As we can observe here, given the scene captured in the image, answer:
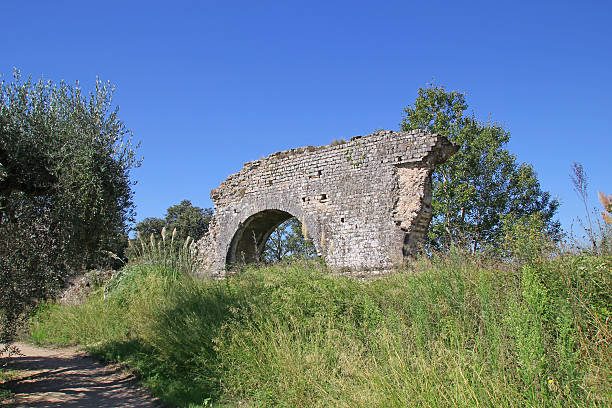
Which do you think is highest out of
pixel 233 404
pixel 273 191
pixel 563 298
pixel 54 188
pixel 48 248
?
pixel 273 191

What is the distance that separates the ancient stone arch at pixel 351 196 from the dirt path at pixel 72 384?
5135 mm

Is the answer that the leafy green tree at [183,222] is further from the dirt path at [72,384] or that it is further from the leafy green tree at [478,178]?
the dirt path at [72,384]

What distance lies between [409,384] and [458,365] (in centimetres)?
45

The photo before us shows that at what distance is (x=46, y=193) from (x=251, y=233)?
871 cm

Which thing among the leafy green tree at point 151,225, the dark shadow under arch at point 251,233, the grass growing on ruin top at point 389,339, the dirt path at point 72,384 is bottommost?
the dirt path at point 72,384

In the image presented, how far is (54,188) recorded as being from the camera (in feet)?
21.6

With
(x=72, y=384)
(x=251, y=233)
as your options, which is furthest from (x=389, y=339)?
(x=251, y=233)

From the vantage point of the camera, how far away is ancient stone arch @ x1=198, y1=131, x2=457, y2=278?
1102cm

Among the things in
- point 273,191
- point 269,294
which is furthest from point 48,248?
point 273,191

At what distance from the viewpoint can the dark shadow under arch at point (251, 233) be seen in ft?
47.0

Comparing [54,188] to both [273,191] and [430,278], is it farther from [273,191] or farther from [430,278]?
[273,191]

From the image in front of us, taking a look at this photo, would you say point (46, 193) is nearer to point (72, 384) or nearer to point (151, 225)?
point (72, 384)

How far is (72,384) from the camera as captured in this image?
22.4ft

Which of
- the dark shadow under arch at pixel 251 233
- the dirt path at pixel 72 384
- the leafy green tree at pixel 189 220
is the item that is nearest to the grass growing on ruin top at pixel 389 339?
the dirt path at pixel 72 384
